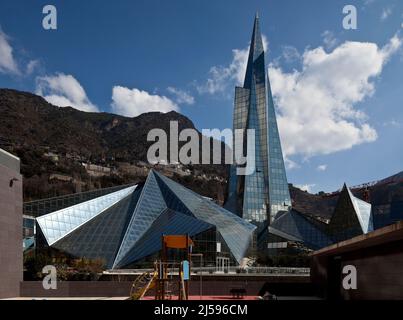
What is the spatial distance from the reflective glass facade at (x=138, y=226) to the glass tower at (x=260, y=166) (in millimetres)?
28993

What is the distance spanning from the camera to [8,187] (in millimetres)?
26828

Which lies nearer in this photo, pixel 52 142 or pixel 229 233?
pixel 229 233

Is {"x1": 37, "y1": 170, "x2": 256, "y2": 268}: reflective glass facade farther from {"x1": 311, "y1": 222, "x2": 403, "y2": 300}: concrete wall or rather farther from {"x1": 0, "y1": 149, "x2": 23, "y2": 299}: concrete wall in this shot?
{"x1": 311, "y1": 222, "x2": 403, "y2": 300}: concrete wall

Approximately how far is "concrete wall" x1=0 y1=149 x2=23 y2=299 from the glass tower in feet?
198

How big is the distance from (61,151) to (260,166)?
307 feet

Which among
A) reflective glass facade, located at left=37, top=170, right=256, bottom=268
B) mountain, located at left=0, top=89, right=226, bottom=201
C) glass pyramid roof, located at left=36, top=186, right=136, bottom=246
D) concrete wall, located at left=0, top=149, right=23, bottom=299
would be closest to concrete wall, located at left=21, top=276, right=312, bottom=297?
concrete wall, located at left=0, top=149, right=23, bottom=299

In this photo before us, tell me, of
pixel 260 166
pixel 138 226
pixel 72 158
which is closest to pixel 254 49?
pixel 260 166

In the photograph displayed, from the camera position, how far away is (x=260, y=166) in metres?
87.7

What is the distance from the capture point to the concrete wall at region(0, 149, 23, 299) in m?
26.0

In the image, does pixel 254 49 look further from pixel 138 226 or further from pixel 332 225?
pixel 138 226

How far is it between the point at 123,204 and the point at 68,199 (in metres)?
6.79

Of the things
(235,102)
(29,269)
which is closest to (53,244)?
(29,269)

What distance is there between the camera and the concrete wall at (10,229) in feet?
85.3
